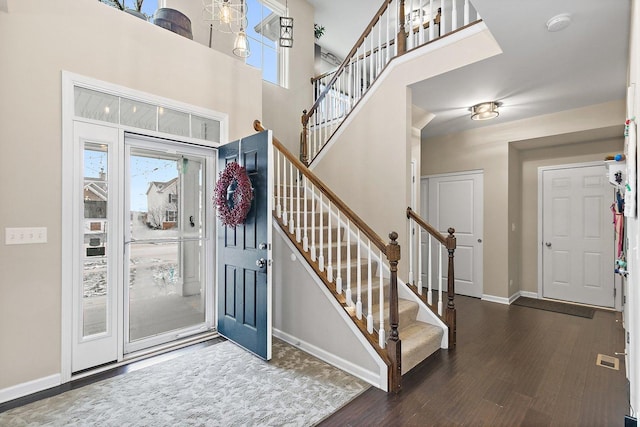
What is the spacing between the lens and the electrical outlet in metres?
2.22

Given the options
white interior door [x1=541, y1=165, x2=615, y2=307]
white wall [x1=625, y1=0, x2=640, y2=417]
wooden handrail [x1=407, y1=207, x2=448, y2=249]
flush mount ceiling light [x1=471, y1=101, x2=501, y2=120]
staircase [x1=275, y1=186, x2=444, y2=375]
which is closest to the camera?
white wall [x1=625, y1=0, x2=640, y2=417]

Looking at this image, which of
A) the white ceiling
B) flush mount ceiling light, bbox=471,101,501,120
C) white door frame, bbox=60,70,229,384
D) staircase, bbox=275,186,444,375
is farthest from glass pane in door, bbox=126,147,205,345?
flush mount ceiling light, bbox=471,101,501,120

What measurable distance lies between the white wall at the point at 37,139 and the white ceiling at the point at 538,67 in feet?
10.1

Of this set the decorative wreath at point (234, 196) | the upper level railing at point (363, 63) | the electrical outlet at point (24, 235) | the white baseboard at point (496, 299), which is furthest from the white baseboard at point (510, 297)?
the electrical outlet at point (24, 235)

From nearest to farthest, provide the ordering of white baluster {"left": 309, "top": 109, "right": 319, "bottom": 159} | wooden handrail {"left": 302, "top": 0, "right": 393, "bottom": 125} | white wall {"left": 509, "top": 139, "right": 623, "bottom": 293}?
1. wooden handrail {"left": 302, "top": 0, "right": 393, "bottom": 125}
2. white baluster {"left": 309, "top": 109, "right": 319, "bottom": 159}
3. white wall {"left": 509, "top": 139, "right": 623, "bottom": 293}

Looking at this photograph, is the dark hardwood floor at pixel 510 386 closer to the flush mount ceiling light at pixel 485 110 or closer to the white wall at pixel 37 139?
the white wall at pixel 37 139

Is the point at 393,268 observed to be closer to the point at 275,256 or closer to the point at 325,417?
the point at 325,417

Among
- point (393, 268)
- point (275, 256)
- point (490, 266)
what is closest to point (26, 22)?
point (275, 256)

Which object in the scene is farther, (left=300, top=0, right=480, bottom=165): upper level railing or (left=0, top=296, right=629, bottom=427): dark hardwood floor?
(left=300, top=0, right=480, bottom=165): upper level railing

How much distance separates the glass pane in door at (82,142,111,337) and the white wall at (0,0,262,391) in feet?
0.63

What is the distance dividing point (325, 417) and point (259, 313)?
107 cm

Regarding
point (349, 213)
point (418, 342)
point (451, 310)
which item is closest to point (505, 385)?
point (418, 342)

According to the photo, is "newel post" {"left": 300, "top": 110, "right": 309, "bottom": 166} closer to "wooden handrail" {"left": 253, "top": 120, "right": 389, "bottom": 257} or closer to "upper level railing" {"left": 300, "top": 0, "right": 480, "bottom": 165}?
"upper level railing" {"left": 300, "top": 0, "right": 480, "bottom": 165}

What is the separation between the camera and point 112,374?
2.56 meters
